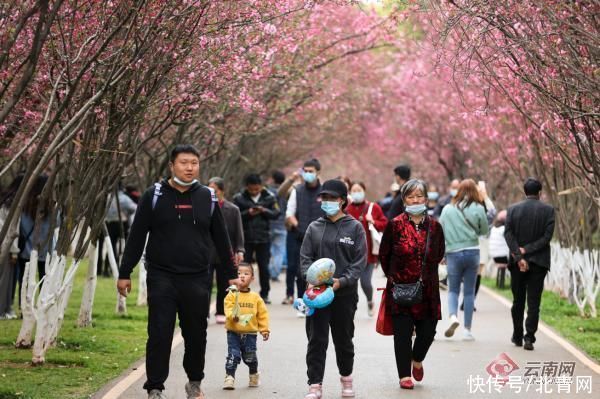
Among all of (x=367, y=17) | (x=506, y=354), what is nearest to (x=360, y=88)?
(x=367, y=17)

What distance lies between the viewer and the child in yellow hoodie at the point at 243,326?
33.4 feet

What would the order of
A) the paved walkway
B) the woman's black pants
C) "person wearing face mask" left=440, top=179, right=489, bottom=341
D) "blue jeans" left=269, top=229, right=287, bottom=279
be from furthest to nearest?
1. "blue jeans" left=269, top=229, right=287, bottom=279
2. "person wearing face mask" left=440, top=179, right=489, bottom=341
3. the woman's black pants
4. the paved walkway

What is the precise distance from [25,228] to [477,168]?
20293mm

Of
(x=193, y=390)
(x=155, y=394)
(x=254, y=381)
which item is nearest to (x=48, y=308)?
(x=254, y=381)

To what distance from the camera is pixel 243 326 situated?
401 inches

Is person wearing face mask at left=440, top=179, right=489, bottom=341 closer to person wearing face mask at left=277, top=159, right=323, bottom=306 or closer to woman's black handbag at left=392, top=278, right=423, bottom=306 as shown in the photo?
person wearing face mask at left=277, top=159, right=323, bottom=306

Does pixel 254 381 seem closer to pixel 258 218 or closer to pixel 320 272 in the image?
pixel 320 272

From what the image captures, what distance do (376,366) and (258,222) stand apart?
696 cm

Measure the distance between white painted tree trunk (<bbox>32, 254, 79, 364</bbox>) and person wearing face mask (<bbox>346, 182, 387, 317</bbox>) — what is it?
17.6 feet

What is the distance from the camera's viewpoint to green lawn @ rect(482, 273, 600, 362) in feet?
44.6

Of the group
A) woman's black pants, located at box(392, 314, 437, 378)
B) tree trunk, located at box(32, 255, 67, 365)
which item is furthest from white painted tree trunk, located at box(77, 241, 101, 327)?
woman's black pants, located at box(392, 314, 437, 378)

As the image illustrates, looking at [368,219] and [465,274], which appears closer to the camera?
[465,274]

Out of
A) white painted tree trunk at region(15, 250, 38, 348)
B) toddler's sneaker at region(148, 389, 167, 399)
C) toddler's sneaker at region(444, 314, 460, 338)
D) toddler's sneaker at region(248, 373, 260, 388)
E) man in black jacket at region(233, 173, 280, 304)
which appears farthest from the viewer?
man in black jacket at region(233, 173, 280, 304)

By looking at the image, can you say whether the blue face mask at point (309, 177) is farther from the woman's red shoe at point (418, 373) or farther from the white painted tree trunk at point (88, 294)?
the woman's red shoe at point (418, 373)
